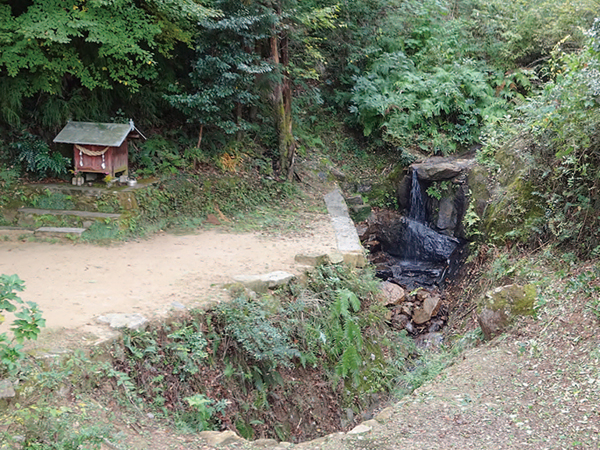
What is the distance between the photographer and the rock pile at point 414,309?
8727 mm

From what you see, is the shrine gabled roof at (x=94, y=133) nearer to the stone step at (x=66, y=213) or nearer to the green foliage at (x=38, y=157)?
the green foliage at (x=38, y=157)

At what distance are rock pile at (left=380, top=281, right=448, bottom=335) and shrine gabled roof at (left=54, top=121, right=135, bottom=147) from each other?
5.28 metres

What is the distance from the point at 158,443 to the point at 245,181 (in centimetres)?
724

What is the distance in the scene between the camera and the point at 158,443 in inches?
156

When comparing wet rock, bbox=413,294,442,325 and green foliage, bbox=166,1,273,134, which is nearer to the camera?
wet rock, bbox=413,294,442,325

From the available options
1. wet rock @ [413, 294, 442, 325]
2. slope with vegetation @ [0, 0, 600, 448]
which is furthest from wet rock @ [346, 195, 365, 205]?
wet rock @ [413, 294, 442, 325]

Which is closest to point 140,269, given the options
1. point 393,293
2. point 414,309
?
point 393,293

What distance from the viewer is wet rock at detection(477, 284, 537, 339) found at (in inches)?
235

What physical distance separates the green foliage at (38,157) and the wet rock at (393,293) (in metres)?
6.25

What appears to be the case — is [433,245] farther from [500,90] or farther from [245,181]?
[500,90]

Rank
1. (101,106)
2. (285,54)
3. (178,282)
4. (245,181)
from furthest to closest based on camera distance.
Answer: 1. (285,54)
2. (245,181)
3. (101,106)
4. (178,282)

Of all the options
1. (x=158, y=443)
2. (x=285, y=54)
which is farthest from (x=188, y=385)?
(x=285, y=54)

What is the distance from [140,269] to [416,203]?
7410 millimetres

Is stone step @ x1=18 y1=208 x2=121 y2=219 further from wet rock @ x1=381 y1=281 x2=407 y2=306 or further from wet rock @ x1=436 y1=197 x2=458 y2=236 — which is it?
wet rock @ x1=436 y1=197 x2=458 y2=236
